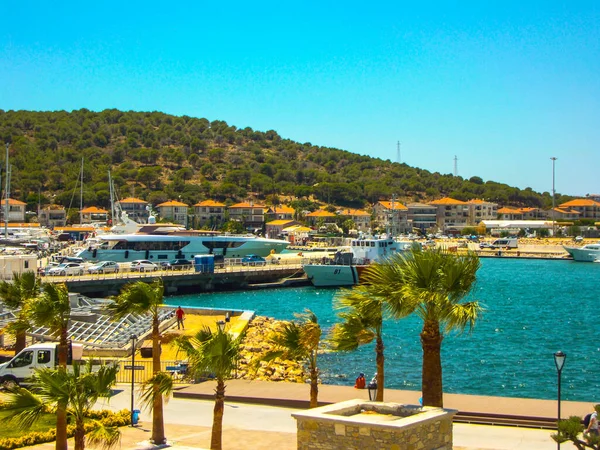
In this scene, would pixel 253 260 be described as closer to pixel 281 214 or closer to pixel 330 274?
pixel 330 274

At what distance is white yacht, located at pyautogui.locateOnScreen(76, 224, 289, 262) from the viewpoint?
238ft

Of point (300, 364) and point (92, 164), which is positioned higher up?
point (92, 164)

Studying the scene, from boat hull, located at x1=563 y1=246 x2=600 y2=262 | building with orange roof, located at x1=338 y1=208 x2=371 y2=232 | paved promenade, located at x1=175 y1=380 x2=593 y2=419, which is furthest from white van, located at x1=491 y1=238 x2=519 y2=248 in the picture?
paved promenade, located at x1=175 y1=380 x2=593 y2=419

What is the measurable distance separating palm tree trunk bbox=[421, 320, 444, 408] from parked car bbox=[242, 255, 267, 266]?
56.7 meters

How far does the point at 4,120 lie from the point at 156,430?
655ft

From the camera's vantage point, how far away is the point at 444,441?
12688 millimetres

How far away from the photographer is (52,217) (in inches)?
5458

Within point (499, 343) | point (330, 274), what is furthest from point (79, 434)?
point (330, 274)

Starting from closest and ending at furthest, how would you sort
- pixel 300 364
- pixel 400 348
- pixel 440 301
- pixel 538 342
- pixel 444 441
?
1. pixel 444 441
2. pixel 440 301
3. pixel 300 364
4. pixel 400 348
5. pixel 538 342

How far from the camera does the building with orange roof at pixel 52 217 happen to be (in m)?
137

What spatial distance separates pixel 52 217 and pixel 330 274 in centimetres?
8432

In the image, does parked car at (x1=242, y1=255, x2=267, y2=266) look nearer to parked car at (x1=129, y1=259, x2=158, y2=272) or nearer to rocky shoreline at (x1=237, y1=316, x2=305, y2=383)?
parked car at (x1=129, y1=259, x2=158, y2=272)

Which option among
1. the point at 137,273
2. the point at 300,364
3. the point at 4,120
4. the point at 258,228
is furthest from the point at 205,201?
the point at 300,364

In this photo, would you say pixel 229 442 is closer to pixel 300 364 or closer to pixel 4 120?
pixel 300 364
